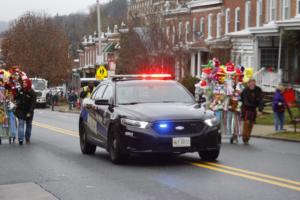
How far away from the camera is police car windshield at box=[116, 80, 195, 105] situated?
1345cm

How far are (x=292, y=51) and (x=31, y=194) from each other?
103 feet

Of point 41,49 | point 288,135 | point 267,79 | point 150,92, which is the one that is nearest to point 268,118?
point 288,135

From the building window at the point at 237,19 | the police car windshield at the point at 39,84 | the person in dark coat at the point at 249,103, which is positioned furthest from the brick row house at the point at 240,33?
the person in dark coat at the point at 249,103

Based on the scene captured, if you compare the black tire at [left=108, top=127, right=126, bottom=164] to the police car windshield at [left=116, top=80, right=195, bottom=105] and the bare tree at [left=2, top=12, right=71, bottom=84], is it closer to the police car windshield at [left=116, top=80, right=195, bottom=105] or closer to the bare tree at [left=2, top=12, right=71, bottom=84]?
the police car windshield at [left=116, top=80, right=195, bottom=105]

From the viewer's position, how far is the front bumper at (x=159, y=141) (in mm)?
12070

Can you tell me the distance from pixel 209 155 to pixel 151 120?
164cm

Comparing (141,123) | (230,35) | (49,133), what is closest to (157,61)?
(230,35)

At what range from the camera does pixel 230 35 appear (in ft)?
147

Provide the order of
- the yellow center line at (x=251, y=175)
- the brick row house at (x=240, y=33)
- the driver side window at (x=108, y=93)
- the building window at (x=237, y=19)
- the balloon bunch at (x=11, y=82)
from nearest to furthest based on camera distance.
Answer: the yellow center line at (x=251, y=175) < the driver side window at (x=108, y=93) < the balloon bunch at (x=11, y=82) < the brick row house at (x=240, y=33) < the building window at (x=237, y=19)

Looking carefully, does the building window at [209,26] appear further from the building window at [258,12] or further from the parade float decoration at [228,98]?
the parade float decoration at [228,98]

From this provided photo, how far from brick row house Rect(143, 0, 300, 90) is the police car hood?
2335cm

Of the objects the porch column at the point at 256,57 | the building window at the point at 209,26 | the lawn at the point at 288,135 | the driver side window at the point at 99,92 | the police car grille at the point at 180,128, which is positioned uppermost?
the building window at the point at 209,26

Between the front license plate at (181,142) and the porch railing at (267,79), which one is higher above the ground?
the porch railing at (267,79)

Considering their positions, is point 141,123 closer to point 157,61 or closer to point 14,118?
point 14,118
